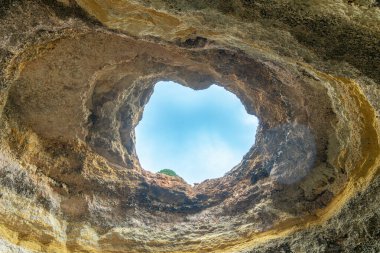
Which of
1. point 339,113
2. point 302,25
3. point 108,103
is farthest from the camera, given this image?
point 108,103

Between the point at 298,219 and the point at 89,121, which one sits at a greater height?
the point at 89,121

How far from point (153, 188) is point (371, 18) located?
14.4 ft

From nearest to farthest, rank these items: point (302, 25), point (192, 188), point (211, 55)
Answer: point (302, 25)
point (211, 55)
point (192, 188)

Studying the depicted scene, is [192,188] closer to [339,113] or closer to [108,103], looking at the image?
[108,103]

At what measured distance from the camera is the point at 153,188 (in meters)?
6.00

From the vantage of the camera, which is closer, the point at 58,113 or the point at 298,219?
the point at 298,219

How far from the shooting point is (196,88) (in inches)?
260

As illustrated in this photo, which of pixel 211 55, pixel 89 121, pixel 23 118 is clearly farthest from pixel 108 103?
pixel 211 55

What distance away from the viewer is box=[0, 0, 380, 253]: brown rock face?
9.50 ft

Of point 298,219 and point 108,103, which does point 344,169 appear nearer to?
point 298,219

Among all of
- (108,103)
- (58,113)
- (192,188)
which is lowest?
(192,188)

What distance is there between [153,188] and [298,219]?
7.65ft

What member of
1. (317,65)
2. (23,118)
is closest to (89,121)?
(23,118)

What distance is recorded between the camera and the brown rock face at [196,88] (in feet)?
9.50
